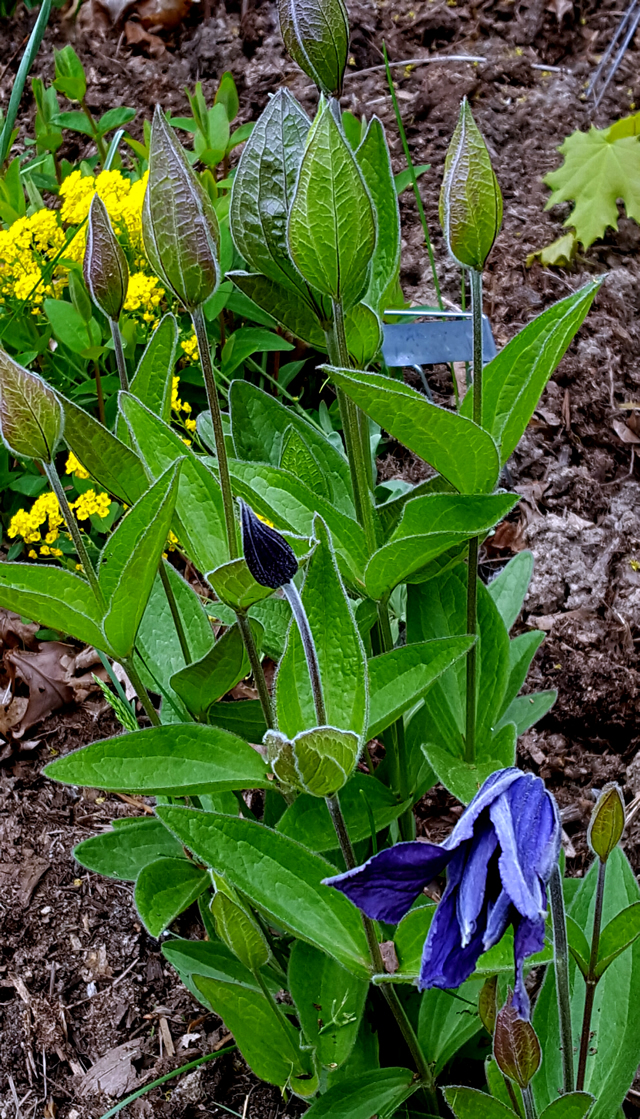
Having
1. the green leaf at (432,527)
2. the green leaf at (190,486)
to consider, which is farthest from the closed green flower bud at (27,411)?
the green leaf at (432,527)

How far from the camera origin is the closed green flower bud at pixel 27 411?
35.0 inches

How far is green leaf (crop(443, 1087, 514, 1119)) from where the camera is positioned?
34.0 inches

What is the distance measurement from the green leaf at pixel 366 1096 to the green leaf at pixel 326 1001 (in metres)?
0.03

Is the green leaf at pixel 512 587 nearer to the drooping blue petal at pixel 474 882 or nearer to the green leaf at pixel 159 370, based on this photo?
the green leaf at pixel 159 370

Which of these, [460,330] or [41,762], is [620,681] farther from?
[41,762]

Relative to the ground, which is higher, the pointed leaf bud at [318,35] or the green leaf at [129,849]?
the pointed leaf bud at [318,35]

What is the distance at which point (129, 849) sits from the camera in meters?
1.29

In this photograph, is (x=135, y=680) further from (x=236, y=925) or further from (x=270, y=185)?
(x=270, y=185)

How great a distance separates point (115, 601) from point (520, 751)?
101 cm

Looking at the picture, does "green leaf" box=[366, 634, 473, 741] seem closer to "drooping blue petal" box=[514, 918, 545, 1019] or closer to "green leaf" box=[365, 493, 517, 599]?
"green leaf" box=[365, 493, 517, 599]

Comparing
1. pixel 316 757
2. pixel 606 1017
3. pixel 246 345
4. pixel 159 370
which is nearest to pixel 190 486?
pixel 159 370

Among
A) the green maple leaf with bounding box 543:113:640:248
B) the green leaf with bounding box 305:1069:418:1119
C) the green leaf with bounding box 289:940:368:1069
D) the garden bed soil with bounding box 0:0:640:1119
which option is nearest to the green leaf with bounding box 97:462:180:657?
the green leaf with bounding box 289:940:368:1069

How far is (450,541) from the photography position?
94 cm

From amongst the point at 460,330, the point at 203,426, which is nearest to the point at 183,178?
the point at 203,426
